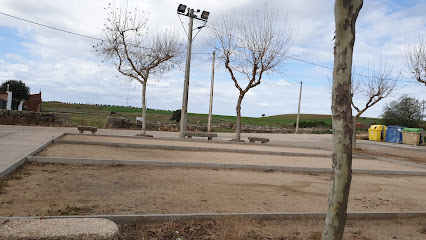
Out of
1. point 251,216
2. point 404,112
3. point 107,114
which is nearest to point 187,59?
point 251,216

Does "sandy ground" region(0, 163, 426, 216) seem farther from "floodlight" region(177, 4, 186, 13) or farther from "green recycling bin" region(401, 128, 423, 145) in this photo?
"green recycling bin" region(401, 128, 423, 145)

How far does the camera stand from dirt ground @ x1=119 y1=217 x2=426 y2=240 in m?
4.77

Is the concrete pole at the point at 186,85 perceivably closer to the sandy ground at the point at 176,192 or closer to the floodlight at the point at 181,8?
the floodlight at the point at 181,8

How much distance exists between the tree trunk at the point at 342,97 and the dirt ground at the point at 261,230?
171 cm

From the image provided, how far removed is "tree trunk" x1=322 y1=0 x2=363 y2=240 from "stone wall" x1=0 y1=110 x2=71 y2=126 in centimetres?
2422

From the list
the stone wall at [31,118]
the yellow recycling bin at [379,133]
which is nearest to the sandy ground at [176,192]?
the stone wall at [31,118]

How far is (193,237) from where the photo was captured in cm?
475

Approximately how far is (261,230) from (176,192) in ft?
7.93

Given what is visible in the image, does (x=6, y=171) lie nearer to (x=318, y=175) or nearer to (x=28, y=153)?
(x=28, y=153)

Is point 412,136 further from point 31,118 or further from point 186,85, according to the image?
point 31,118

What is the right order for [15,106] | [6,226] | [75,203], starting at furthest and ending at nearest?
[15,106] → [75,203] → [6,226]

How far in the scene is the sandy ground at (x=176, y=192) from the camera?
586 cm

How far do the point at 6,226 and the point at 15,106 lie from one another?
133ft

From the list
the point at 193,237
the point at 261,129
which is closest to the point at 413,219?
the point at 193,237
